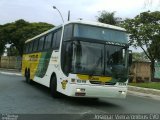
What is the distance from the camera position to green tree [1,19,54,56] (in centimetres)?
6131

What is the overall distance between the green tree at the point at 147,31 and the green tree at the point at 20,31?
1048 inches

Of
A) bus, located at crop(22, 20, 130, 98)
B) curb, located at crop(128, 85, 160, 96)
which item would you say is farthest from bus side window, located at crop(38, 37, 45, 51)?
curb, located at crop(128, 85, 160, 96)

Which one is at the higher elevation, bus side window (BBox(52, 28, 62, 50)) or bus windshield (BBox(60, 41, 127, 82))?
bus side window (BBox(52, 28, 62, 50))

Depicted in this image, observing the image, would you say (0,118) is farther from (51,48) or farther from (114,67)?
(51,48)

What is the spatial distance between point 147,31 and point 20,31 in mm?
31094

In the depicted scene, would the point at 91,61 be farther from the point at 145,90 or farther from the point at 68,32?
the point at 145,90

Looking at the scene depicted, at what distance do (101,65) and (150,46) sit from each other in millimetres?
21676

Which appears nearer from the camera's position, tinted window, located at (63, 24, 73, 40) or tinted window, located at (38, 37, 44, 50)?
tinted window, located at (63, 24, 73, 40)

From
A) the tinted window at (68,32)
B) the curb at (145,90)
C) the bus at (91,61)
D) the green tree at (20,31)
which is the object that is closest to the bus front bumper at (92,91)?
the bus at (91,61)

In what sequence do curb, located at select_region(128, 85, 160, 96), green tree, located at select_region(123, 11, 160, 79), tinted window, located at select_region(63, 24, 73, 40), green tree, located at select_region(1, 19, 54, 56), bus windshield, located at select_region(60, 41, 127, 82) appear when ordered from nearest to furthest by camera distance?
bus windshield, located at select_region(60, 41, 127, 82) < tinted window, located at select_region(63, 24, 73, 40) < curb, located at select_region(128, 85, 160, 96) < green tree, located at select_region(123, 11, 160, 79) < green tree, located at select_region(1, 19, 54, 56)

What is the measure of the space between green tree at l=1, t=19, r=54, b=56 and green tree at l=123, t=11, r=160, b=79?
26.6 metres

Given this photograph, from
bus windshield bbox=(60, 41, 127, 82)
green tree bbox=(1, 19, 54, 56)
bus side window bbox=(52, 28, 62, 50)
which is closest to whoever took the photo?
bus windshield bbox=(60, 41, 127, 82)

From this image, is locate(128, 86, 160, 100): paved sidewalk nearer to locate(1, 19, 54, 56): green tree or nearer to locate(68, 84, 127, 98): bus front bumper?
locate(68, 84, 127, 98): bus front bumper

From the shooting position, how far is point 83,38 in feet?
49.5
